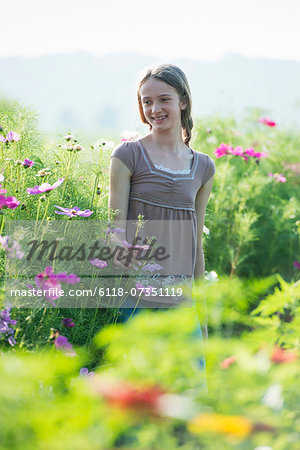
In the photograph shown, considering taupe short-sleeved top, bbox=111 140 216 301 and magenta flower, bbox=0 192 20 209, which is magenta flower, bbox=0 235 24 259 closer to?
magenta flower, bbox=0 192 20 209

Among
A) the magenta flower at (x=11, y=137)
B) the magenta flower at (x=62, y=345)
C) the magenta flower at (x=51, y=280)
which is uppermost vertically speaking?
the magenta flower at (x=11, y=137)

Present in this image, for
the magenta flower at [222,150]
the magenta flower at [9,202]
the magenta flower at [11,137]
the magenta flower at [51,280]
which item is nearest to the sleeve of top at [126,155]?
the magenta flower at [11,137]

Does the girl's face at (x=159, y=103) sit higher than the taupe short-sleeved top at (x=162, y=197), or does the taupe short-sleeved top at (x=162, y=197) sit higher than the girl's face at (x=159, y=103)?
the girl's face at (x=159, y=103)

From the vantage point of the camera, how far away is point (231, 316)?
1137 millimetres

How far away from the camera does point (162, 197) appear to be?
6.50ft

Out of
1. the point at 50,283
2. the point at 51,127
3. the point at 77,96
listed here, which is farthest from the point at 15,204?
the point at 77,96

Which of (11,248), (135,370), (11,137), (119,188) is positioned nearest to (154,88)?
(119,188)

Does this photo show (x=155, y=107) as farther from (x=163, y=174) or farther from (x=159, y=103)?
(x=163, y=174)

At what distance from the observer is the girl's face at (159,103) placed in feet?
6.50

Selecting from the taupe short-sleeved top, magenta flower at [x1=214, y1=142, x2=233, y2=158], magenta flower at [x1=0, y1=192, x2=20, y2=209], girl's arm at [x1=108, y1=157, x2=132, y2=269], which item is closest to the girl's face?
the taupe short-sleeved top

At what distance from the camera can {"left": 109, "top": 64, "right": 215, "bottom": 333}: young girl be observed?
1.95 metres

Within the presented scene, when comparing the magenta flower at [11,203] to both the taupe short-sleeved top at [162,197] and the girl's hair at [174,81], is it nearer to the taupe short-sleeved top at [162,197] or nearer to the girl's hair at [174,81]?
the taupe short-sleeved top at [162,197]

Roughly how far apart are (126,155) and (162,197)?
0.69 ft

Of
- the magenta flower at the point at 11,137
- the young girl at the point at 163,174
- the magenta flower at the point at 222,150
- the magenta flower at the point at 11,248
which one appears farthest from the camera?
the magenta flower at the point at 222,150
